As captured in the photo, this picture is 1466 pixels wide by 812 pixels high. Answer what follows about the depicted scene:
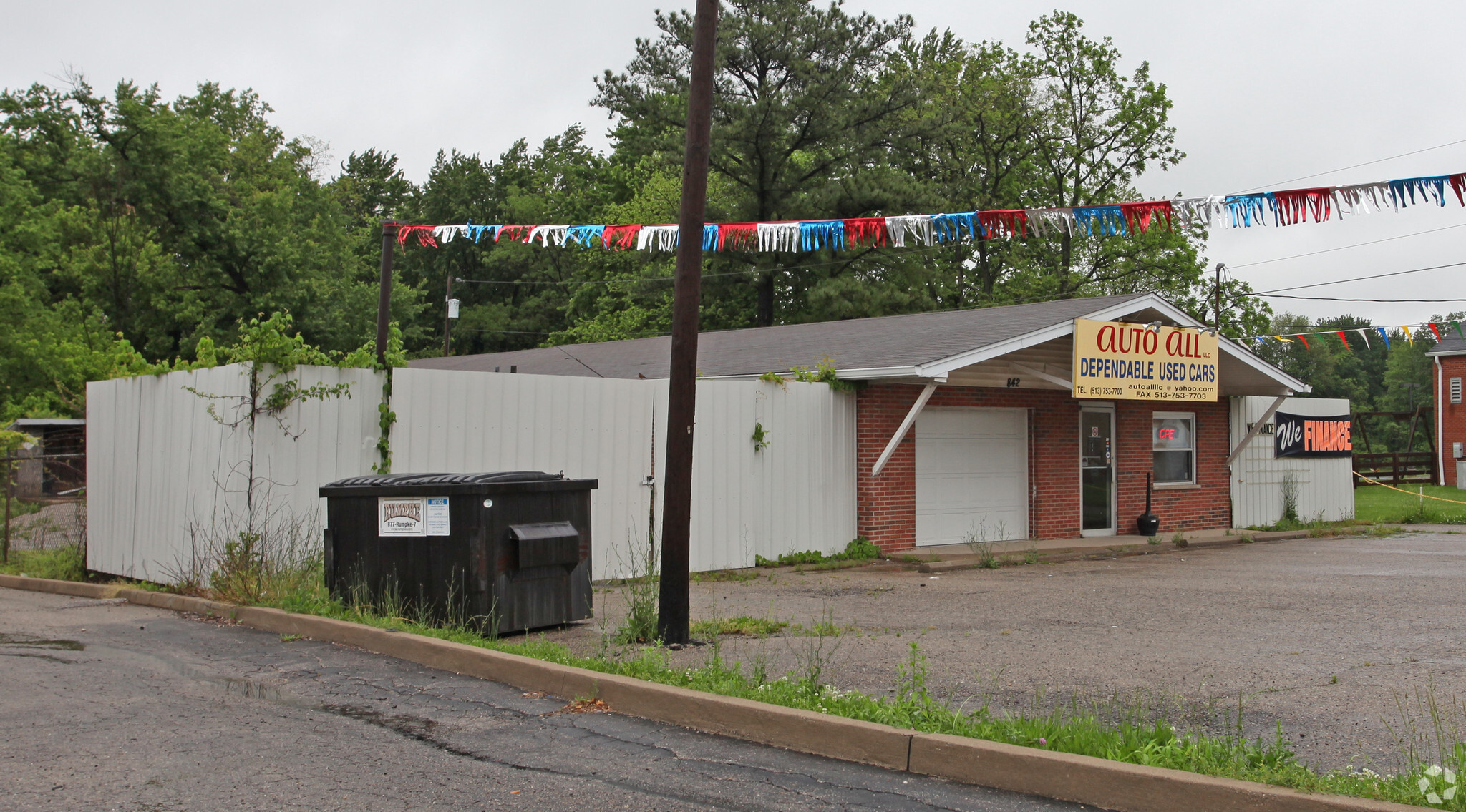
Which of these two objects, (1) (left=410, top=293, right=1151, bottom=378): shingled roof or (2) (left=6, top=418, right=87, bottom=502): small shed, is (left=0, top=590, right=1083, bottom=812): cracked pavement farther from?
(2) (left=6, top=418, right=87, bottom=502): small shed

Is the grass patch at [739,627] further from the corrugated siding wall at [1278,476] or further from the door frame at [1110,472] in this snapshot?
the corrugated siding wall at [1278,476]

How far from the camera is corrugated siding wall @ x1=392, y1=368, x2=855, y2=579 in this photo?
1179 centimetres

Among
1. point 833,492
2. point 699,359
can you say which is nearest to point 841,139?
point 699,359

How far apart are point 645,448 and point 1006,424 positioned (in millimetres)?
6800

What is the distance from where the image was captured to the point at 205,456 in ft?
36.7

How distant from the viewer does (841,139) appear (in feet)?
115

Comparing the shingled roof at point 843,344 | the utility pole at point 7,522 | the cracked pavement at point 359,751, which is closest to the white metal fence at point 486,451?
the shingled roof at point 843,344

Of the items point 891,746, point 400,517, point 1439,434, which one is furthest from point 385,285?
point 1439,434

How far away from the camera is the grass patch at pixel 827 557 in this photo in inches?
556

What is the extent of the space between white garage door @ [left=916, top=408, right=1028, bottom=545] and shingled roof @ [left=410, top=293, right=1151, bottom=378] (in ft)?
4.14

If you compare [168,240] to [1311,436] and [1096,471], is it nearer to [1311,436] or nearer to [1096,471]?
[1096,471]

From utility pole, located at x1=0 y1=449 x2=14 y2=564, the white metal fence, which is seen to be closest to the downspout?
the white metal fence

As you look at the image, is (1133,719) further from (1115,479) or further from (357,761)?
(1115,479)

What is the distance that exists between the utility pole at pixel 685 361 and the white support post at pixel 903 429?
6.60 metres
